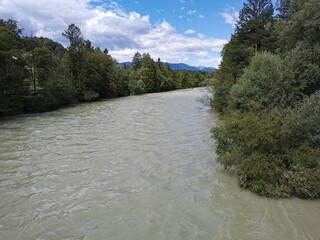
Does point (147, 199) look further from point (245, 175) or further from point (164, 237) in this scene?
point (245, 175)

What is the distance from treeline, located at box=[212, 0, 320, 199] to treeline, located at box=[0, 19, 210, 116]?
24.4 meters

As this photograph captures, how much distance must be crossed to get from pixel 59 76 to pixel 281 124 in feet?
121

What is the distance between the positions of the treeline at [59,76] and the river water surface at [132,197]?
52.4 feet

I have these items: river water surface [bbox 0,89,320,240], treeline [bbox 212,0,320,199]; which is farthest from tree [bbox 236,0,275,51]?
river water surface [bbox 0,89,320,240]

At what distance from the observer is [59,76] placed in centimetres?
4269

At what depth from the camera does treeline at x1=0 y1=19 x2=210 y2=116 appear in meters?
32.5

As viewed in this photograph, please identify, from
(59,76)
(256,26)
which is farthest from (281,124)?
(59,76)

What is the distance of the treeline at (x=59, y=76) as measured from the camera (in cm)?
3247

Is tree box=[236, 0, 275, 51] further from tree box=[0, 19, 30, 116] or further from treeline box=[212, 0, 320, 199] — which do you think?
tree box=[0, 19, 30, 116]

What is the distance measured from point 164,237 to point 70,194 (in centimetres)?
453

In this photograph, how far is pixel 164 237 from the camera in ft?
26.7

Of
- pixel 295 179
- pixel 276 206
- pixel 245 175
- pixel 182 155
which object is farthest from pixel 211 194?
pixel 182 155

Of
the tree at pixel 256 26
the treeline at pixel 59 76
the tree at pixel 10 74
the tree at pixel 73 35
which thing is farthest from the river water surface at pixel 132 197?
the tree at pixel 73 35

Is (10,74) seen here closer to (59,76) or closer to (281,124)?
(59,76)
